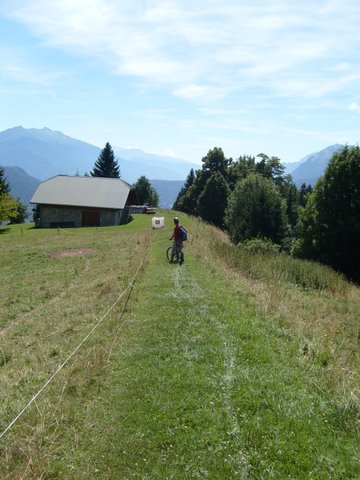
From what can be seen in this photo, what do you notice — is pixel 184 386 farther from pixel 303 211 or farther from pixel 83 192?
pixel 83 192

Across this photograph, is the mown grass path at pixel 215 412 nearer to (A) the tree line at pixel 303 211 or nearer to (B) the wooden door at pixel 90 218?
(A) the tree line at pixel 303 211

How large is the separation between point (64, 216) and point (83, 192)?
14.2 ft

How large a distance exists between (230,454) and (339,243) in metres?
32.2

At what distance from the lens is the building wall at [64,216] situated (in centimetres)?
5384

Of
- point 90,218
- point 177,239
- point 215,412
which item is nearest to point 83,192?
point 90,218

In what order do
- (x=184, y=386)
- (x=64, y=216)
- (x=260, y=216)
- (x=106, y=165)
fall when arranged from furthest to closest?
(x=106, y=165), (x=64, y=216), (x=260, y=216), (x=184, y=386)

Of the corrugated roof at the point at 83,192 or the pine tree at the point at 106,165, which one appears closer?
the corrugated roof at the point at 83,192

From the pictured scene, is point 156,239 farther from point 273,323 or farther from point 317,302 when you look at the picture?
point 273,323

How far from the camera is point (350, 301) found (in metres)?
17.0

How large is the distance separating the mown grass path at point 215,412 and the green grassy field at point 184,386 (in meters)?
0.02

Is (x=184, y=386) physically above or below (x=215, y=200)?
below

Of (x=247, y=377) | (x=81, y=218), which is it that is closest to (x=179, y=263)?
(x=247, y=377)

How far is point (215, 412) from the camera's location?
6434 millimetres

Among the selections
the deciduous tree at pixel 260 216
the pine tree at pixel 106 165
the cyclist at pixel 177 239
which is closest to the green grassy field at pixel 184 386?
the cyclist at pixel 177 239
